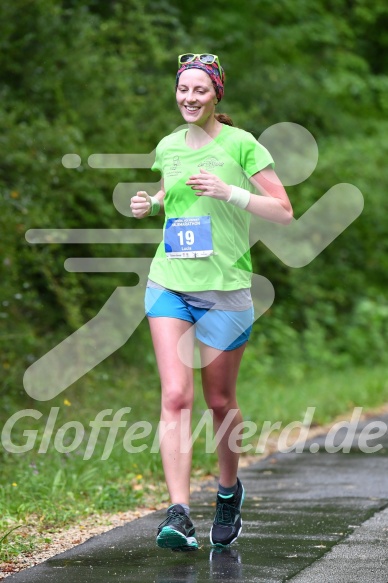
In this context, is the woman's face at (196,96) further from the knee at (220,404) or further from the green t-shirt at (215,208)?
the knee at (220,404)

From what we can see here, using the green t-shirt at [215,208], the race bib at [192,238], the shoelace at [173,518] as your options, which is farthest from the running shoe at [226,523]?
the race bib at [192,238]

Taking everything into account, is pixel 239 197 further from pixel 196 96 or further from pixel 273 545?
pixel 273 545

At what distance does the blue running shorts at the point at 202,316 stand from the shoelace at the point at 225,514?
74cm

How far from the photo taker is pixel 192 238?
4715mm

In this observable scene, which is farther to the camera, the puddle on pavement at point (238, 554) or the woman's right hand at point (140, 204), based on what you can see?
the woman's right hand at point (140, 204)

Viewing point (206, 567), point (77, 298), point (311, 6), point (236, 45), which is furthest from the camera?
point (311, 6)

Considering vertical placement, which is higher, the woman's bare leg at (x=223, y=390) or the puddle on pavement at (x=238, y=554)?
the woman's bare leg at (x=223, y=390)

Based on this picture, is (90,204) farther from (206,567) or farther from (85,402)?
(206,567)

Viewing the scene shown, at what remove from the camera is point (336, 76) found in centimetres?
1944

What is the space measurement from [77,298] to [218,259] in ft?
18.0

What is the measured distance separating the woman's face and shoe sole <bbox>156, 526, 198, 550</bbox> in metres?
1.75

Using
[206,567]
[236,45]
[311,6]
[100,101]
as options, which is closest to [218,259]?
[206,567]

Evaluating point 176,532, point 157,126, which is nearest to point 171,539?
point 176,532

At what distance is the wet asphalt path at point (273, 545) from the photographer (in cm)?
430
